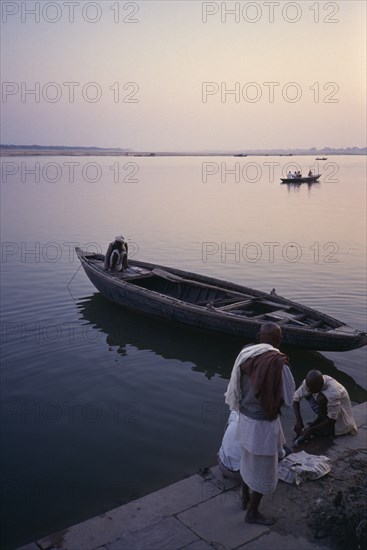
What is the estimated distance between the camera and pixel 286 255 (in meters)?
20.0

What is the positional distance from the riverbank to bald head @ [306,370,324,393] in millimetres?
932

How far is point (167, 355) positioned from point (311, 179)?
52324 millimetres

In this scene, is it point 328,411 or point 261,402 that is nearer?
point 261,402

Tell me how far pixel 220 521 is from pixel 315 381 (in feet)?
6.40

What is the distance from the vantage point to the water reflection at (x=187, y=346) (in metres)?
9.56

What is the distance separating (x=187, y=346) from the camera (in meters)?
10.6

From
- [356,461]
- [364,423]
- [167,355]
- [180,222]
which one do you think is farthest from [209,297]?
[180,222]

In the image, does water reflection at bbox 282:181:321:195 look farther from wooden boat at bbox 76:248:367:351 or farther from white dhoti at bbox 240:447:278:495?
white dhoti at bbox 240:447:278:495

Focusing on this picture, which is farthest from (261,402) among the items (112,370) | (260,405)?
(112,370)

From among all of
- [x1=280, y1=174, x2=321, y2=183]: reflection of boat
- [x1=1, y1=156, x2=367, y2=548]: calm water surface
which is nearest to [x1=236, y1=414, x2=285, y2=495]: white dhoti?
[x1=1, y1=156, x2=367, y2=548]: calm water surface

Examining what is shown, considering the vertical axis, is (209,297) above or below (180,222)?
A: below

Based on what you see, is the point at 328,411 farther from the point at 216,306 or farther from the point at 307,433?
the point at 216,306

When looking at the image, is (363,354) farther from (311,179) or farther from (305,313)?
(311,179)

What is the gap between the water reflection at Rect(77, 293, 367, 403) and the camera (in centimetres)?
956
